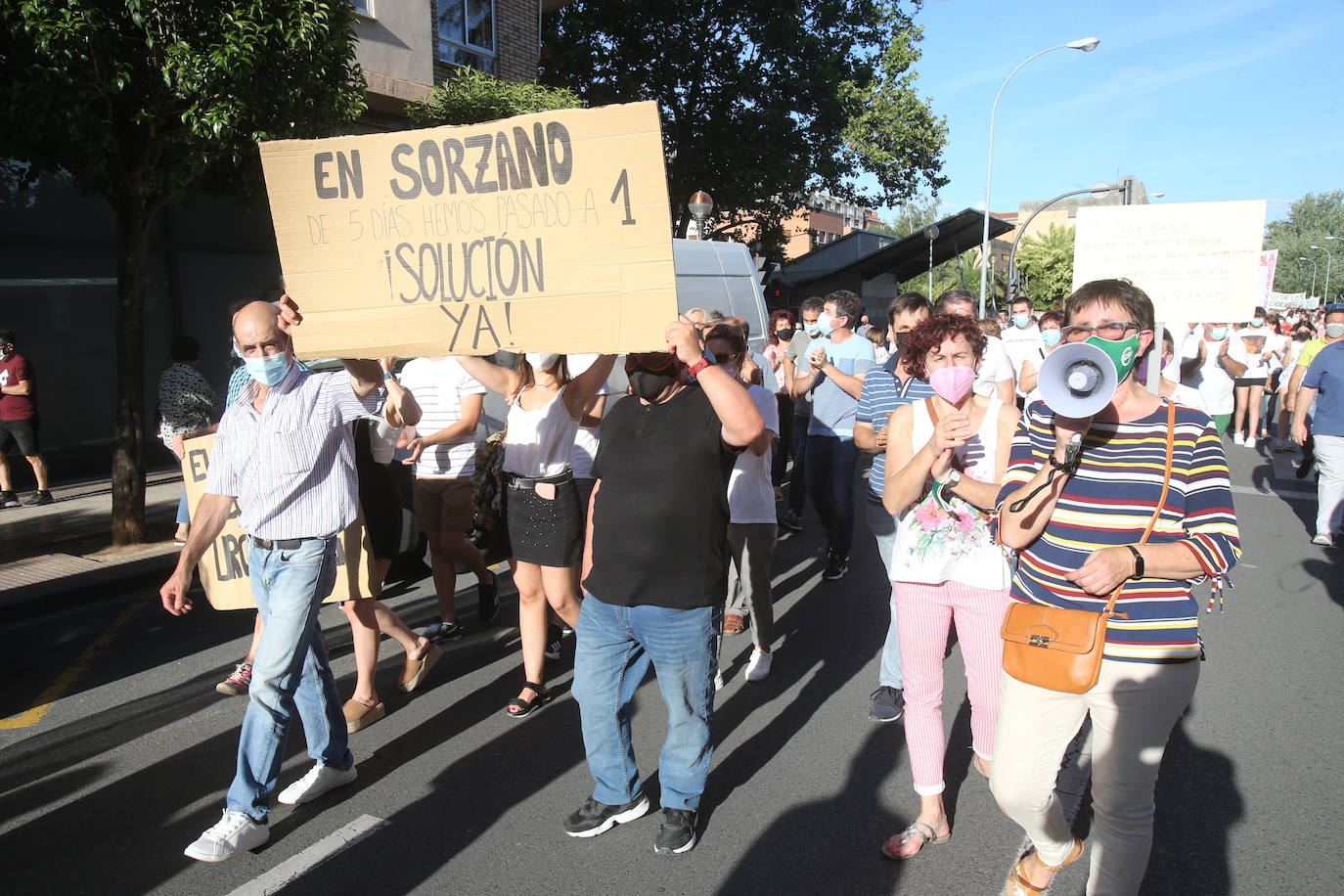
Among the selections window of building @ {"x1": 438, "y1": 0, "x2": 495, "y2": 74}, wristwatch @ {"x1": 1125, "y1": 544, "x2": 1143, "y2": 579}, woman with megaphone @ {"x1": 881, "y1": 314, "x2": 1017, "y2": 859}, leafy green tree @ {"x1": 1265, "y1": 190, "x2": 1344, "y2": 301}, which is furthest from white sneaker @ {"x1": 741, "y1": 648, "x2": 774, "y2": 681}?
leafy green tree @ {"x1": 1265, "y1": 190, "x2": 1344, "y2": 301}

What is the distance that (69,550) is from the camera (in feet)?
24.5

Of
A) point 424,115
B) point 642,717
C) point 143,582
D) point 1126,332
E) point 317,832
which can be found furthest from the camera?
point 424,115

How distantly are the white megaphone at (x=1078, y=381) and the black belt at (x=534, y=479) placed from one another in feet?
8.13

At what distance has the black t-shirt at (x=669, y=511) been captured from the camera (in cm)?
304

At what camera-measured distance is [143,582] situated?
6840 mm

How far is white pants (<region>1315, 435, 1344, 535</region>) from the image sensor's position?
755 centimetres

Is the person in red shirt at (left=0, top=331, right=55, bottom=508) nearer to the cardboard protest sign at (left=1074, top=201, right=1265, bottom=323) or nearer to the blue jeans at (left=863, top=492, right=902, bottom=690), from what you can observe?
the blue jeans at (left=863, top=492, right=902, bottom=690)

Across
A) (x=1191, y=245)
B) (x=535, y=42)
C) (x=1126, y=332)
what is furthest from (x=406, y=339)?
(x=535, y=42)

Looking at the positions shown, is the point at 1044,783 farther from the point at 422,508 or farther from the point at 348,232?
the point at 422,508

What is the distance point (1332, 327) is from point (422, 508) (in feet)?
26.6

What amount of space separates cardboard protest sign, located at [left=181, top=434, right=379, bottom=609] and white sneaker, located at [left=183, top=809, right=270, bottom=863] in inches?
36.3

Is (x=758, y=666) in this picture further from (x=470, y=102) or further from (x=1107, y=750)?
(x=470, y=102)

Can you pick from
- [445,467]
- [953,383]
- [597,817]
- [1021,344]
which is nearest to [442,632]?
[445,467]

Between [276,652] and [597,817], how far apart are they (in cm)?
126
